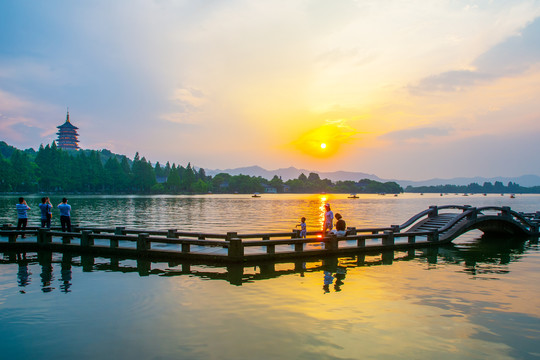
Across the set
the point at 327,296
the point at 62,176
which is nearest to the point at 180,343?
the point at 327,296

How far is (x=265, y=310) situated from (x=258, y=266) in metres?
5.36

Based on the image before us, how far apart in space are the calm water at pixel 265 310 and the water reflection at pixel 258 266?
0.11 m

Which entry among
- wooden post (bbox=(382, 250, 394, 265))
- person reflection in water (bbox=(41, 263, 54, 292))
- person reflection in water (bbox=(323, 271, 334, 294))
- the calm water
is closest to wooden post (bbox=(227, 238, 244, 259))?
the calm water

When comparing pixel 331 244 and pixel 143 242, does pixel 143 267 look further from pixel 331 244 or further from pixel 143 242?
pixel 331 244

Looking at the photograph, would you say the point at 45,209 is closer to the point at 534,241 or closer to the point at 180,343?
the point at 180,343

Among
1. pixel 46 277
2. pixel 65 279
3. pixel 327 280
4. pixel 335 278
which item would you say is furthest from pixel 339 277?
pixel 46 277

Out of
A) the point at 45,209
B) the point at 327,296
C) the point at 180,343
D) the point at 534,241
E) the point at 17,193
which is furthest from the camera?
the point at 17,193

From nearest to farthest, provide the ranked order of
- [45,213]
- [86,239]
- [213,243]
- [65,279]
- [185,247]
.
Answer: [65,279]
[213,243]
[185,247]
[86,239]
[45,213]

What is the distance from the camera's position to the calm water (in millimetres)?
7418

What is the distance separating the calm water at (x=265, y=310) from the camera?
742 centimetres

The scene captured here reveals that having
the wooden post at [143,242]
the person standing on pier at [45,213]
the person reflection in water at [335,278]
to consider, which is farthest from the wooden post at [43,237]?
the person reflection in water at [335,278]

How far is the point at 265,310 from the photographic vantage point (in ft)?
32.1

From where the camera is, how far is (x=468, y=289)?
39.7 feet

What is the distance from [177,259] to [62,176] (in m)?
139
